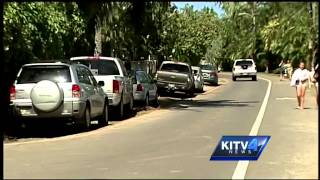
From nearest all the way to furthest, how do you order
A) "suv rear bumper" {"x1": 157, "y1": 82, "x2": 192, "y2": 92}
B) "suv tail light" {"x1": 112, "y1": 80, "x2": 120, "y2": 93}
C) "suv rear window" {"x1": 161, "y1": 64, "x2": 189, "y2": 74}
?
"suv tail light" {"x1": 112, "y1": 80, "x2": 120, "y2": 93} → "suv rear bumper" {"x1": 157, "y1": 82, "x2": 192, "y2": 92} → "suv rear window" {"x1": 161, "y1": 64, "x2": 189, "y2": 74}

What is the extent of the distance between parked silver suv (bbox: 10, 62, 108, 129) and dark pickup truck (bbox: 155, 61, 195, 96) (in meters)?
15.9

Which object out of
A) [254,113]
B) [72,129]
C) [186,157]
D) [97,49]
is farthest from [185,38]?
[186,157]

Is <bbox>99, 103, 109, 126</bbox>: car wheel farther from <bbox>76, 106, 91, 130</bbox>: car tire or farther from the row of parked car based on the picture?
<bbox>76, 106, 91, 130</bbox>: car tire

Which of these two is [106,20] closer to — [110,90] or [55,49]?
[110,90]

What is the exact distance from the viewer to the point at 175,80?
31.7m

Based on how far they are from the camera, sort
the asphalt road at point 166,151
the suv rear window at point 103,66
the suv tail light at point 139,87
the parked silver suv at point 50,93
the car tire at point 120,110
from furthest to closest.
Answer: the suv tail light at point 139,87 → the car tire at point 120,110 → the suv rear window at point 103,66 → the parked silver suv at point 50,93 → the asphalt road at point 166,151

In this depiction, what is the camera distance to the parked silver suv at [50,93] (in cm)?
1476

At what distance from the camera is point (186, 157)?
11492mm

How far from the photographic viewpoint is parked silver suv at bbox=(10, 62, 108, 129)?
14.8 metres

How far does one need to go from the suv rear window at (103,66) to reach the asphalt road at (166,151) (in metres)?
1.56

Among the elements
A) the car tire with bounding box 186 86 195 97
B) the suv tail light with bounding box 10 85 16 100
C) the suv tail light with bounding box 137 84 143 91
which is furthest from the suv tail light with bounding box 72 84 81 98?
the car tire with bounding box 186 86 195 97

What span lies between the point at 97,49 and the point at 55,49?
228 inches

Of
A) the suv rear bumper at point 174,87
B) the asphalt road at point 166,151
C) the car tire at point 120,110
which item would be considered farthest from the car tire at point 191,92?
the car tire at point 120,110

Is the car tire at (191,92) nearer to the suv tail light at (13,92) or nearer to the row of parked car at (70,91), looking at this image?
the row of parked car at (70,91)
